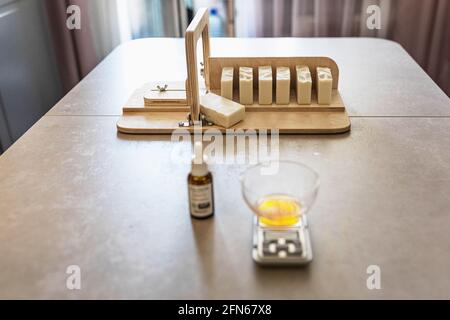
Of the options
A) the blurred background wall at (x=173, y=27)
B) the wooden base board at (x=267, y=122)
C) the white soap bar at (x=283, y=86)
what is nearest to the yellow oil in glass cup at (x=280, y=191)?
the wooden base board at (x=267, y=122)

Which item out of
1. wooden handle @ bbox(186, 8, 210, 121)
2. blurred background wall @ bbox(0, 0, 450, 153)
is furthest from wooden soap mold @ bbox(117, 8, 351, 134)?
blurred background wall @ bbox(0, 0, 450, 153)

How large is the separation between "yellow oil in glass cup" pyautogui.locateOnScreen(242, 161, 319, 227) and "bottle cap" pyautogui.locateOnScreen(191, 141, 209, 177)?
78 mm

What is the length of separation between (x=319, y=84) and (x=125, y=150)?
0.55 metres

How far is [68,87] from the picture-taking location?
8.15 ft

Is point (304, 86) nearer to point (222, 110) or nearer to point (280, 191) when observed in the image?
point (222, 110)

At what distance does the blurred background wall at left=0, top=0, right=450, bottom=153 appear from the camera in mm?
2246

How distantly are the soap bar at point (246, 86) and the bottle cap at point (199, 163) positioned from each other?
0.52 m

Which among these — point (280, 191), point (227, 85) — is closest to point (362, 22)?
point (227, 85)

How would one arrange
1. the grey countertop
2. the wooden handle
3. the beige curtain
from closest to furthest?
the grey countertop
the wooden handle
the beige curtain

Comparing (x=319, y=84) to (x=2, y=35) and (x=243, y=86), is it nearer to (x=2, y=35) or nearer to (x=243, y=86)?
(x=243, y=86)

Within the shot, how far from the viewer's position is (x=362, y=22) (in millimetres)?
2430

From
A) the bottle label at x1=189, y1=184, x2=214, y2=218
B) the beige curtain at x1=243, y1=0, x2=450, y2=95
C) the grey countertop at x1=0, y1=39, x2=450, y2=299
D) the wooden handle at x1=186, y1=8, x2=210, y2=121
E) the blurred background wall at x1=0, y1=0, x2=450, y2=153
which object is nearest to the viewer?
the grey countertop at x1=0, y1=39, x2=450, y2=299

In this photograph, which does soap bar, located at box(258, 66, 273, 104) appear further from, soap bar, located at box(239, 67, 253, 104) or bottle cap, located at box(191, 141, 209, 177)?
bottle cap, located at box(191, 141, 209, 177)

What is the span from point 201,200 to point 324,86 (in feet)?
1.97
